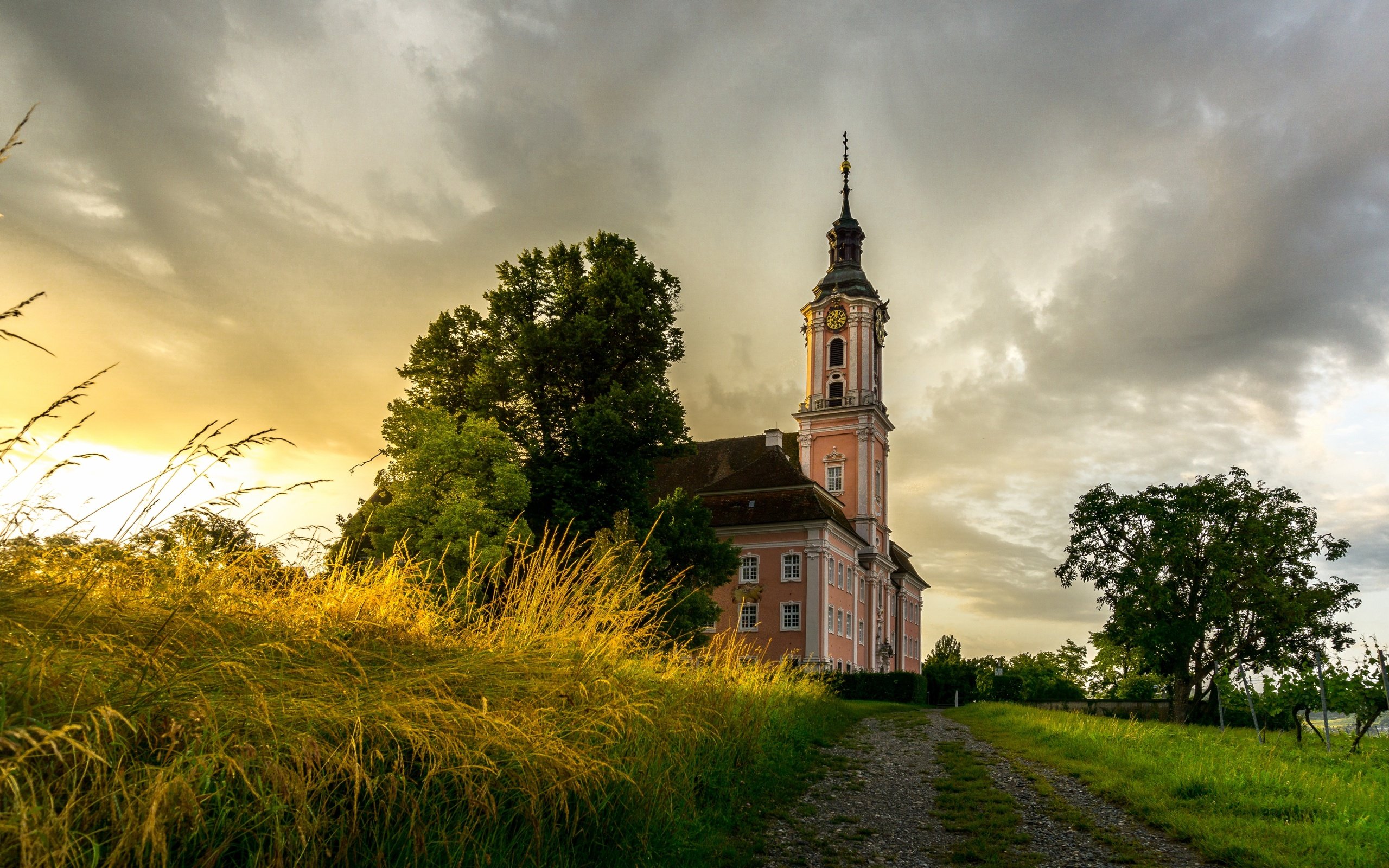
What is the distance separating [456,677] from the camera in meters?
4.64

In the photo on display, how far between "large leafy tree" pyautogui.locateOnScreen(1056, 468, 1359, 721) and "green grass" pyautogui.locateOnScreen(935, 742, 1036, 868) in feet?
69.2

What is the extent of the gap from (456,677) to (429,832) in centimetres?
104

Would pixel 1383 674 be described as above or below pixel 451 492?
below

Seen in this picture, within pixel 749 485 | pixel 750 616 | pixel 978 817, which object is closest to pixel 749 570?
pixel 750 616

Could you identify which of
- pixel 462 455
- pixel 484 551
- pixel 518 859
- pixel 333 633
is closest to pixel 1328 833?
pixel 518 859

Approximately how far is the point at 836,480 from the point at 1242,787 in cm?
4266

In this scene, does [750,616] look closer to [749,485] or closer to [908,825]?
[749,485]

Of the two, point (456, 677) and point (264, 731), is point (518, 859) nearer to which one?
point (456, 677)

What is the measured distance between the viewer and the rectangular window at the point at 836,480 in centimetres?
5044

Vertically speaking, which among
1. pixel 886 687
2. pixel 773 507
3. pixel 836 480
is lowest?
pixel 886 687

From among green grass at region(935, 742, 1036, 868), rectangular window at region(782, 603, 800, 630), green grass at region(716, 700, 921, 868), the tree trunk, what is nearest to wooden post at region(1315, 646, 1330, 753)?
green grass at region(935, 742, 1036, 868)

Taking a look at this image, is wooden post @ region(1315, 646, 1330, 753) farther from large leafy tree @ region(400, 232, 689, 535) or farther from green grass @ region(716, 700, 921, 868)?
large leafy tree @ region(400, 232, 689, 535)

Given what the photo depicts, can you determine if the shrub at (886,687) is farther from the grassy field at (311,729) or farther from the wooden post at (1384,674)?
the grassy field at (311,729)

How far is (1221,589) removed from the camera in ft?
92.6
